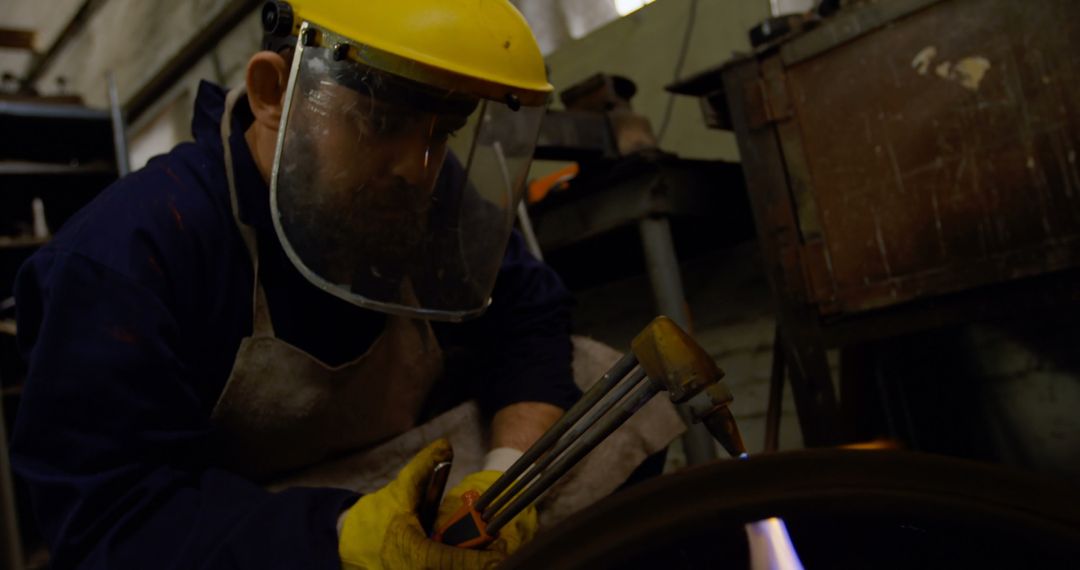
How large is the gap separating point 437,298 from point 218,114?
0.48 metres

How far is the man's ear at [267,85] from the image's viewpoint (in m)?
1.24

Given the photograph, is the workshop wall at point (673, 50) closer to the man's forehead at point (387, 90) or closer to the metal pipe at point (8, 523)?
the man's forehead at point (387, 90)

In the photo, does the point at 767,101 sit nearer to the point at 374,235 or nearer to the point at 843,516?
the point at 374,235

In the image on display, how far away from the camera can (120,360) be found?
1043mm

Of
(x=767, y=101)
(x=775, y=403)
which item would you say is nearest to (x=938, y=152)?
(x=767, y=101)

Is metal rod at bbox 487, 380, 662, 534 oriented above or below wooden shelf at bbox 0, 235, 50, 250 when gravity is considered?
below

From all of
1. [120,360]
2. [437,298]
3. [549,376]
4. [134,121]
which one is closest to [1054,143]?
[549,376]

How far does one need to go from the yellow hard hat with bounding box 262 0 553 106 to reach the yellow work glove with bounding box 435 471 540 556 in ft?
1.83

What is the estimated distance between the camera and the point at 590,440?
82 cm

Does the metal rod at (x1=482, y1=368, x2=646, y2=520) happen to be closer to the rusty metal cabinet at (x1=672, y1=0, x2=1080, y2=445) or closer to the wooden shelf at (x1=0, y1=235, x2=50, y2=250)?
the rusty metal cabinet at (x1=672, y1=0, x2=1080, y2=445)

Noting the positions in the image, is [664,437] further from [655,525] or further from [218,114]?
[218,114]

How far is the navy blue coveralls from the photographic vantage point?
1000 mm

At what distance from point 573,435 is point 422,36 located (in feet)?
1.97

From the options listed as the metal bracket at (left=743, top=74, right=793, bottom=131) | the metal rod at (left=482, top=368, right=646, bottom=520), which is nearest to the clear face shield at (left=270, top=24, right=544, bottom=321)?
the metal rod at (left=482, top=368, right=646, bottom=520)
